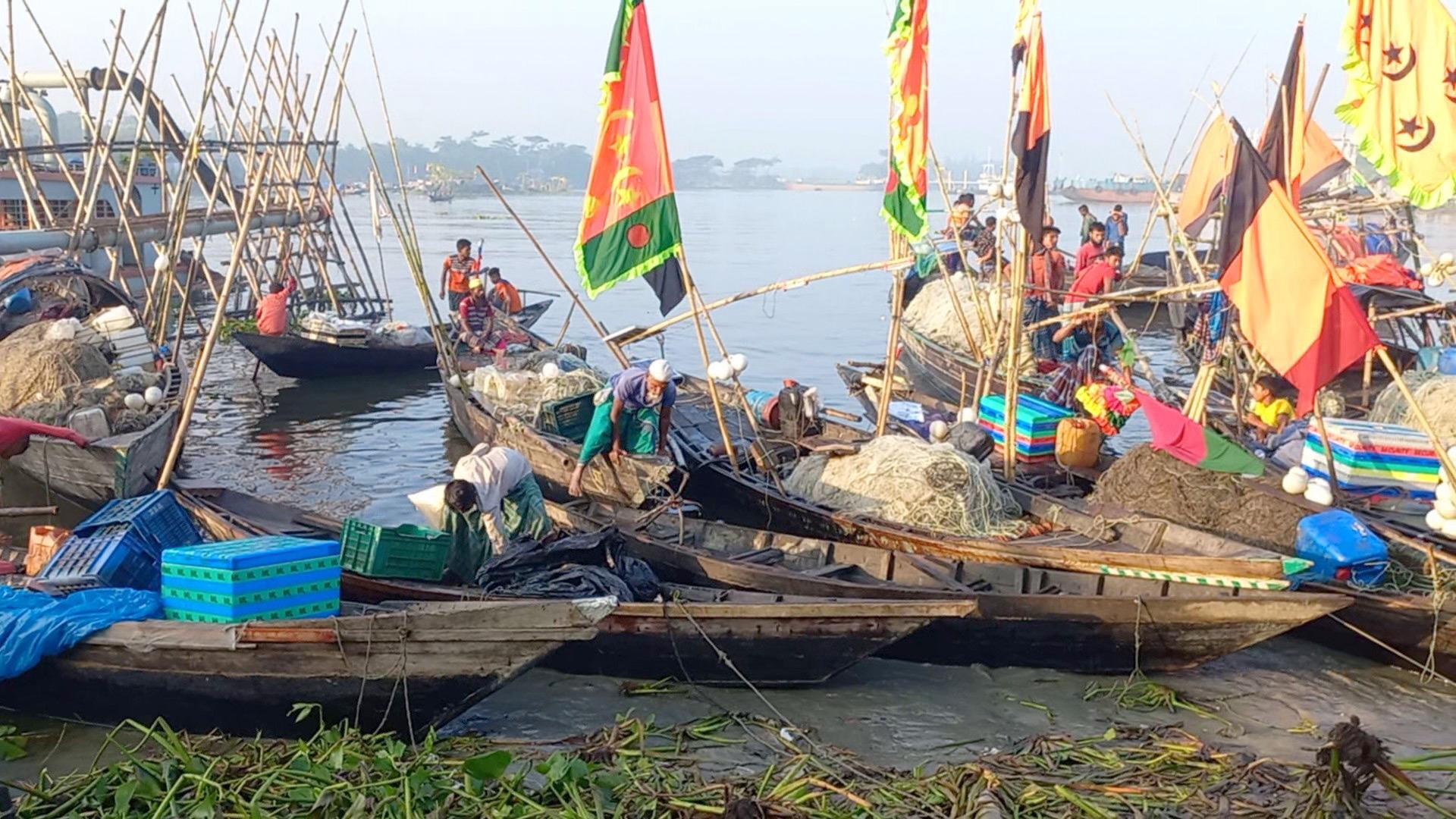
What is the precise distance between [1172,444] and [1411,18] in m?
3.18

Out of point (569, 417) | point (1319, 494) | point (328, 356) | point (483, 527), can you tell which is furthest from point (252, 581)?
point (328, 356)

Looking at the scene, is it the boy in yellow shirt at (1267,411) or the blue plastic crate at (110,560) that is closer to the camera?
the blue plastic crate at (110,560)

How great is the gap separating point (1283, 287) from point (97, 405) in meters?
9.80

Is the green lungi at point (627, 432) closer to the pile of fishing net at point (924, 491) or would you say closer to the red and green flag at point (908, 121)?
the pile of fishing net at point (924, 491)

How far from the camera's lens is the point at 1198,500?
8375 mm

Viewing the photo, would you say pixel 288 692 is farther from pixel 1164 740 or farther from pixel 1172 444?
pixel 1172 444

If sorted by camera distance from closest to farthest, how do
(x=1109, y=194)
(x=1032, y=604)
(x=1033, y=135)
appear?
1. (x=1032, y=604)
2. (x=1033, y=135)
3. (x=1109, y=194)

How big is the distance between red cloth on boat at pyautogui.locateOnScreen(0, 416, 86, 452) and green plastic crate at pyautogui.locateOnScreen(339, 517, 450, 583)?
4371mm

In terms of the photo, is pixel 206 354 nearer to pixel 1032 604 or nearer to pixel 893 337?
pixel 893 337

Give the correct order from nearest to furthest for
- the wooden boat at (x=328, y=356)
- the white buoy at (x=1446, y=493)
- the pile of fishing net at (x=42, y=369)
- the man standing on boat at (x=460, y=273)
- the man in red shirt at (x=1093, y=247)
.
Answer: the white buoy at (x=1446, y=493)
the pile of fishing net at (x=42, y=369)
the man in red shirt at (x=1093, y=247)
the man standing on boat at (x=460, y=273)
the wooden boat at (x=328, y=356)

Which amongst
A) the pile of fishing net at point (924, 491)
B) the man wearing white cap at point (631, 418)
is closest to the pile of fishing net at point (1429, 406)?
the pile of fishing net at point (924, 491)

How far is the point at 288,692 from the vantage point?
5.99 metres

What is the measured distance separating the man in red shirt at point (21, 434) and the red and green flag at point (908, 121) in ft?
22.7

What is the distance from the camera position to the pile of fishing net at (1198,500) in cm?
798
